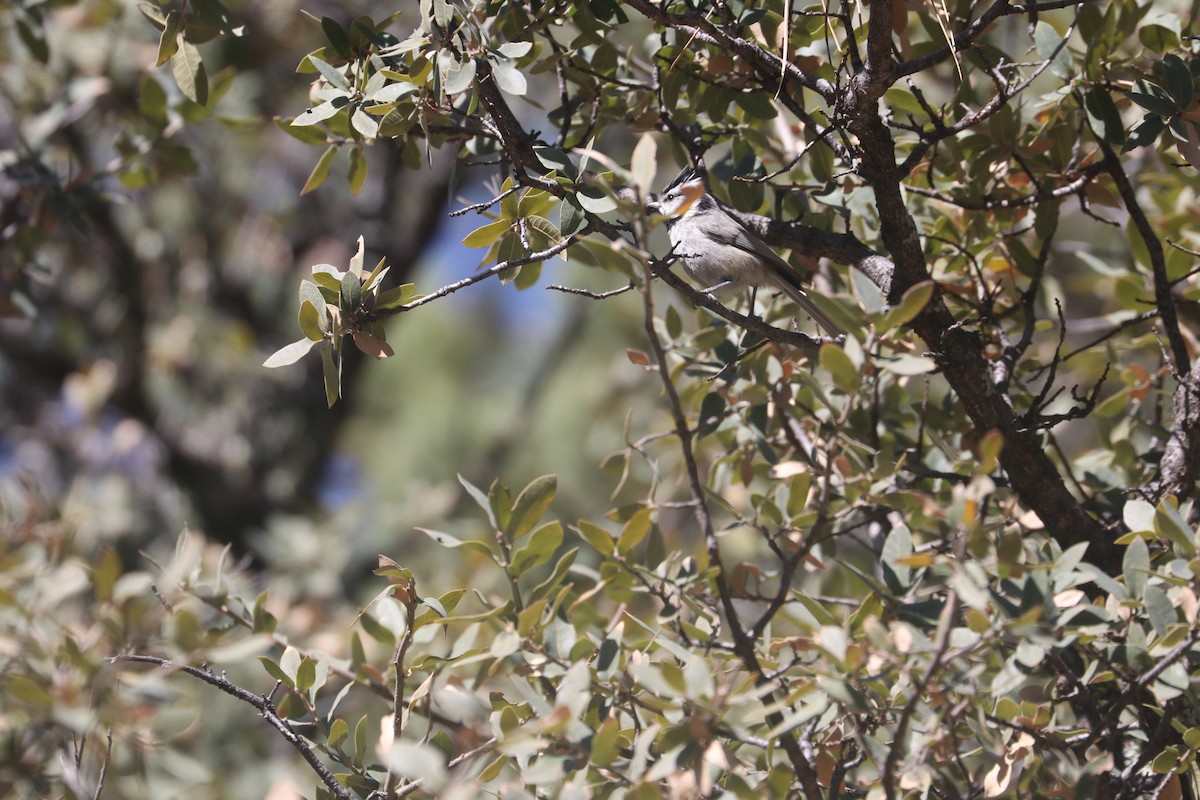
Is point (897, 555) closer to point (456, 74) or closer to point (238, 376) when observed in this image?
point (456, 74)

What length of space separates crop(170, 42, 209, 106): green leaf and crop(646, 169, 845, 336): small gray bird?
0.76m

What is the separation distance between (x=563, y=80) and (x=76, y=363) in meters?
3.97

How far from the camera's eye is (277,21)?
479cm

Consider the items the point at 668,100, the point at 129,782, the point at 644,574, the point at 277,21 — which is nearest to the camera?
the point at 644,574

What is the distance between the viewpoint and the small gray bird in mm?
1984

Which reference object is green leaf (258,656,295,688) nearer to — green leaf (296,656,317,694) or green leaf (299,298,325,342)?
green leaf (296,656,317,694)

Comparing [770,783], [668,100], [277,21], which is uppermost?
[277,21]

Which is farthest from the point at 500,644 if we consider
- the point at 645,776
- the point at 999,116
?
the point at 999,116

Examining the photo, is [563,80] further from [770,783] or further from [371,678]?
[770,783]

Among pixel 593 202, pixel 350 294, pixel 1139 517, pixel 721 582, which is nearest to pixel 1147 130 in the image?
pixel 1139 517

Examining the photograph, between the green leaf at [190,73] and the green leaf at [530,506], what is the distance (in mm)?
801

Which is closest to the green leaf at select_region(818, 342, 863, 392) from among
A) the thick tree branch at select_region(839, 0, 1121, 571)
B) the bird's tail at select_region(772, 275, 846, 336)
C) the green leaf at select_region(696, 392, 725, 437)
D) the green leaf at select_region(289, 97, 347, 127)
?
the thick tree branch at select_region(839, 0, 1121, 571)

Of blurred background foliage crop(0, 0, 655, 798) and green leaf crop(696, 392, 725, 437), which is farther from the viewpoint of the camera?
blurred background foliage crop(0, 0, 655, 798)

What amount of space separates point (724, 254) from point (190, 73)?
125 centimetres
